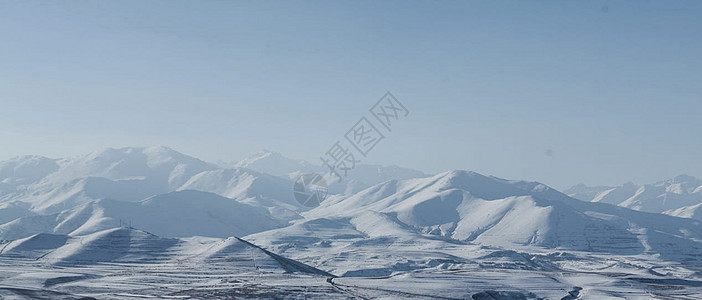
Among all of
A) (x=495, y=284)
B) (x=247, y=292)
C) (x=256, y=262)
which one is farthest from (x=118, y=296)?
(x=495, y=284)

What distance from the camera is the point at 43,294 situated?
12738 centimetres

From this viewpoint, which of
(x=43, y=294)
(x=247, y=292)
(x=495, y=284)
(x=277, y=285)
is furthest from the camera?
(x=495, y=284)

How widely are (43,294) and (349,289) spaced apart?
6552 centimetres

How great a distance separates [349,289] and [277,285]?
17006 millimetres

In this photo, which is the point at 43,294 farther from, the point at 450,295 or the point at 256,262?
the point at 450,295

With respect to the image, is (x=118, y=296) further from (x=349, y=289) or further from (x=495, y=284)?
(x=495, y=284)

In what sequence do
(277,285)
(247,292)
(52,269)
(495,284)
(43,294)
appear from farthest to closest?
(52,269) → (495,284) → (277,285) → (247,292) → (43,294)

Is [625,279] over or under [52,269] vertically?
under

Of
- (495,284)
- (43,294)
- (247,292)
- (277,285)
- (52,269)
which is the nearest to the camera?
(43,294)

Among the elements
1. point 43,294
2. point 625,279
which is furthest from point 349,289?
point 625,279

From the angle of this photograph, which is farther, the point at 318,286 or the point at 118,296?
the point at 318,286

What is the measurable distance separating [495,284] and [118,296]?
305ft

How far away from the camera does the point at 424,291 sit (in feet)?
498

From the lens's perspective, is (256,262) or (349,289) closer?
(349,289)
